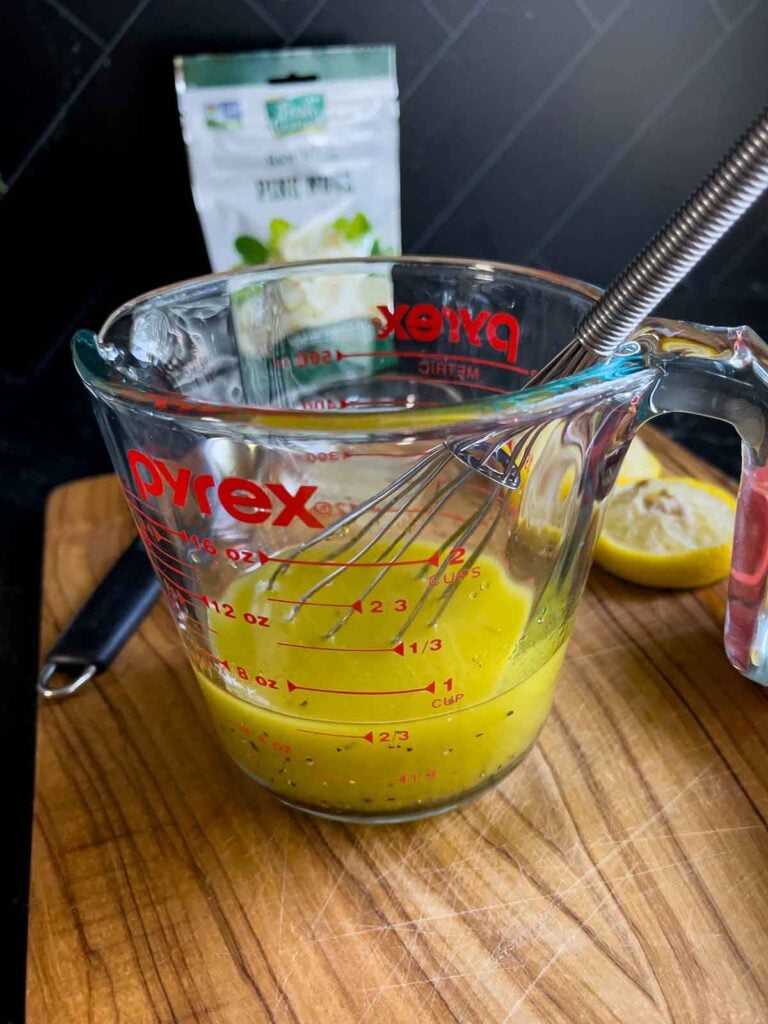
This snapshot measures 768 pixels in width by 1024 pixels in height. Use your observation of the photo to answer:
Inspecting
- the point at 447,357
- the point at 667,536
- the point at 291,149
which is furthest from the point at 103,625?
the point at 291,149

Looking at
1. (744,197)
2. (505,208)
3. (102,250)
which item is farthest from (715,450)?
(744,197)

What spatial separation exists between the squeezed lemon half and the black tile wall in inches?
17.3

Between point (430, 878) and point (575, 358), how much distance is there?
263 millimetres

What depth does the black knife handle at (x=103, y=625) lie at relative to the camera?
1.89 ft

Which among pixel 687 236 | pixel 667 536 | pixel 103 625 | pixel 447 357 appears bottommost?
pixel 103 625

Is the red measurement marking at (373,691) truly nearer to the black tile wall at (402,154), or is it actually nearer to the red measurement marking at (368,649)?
the red measurement marking at (368,649)

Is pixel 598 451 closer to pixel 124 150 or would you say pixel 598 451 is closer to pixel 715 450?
pixel 124 150

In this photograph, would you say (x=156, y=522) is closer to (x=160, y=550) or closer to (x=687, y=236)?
(x=160, y=550)

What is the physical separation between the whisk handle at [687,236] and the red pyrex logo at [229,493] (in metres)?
0.14

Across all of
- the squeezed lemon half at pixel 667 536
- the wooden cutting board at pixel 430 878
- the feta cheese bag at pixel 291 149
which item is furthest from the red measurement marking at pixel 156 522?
the feta cheese bag at pixel 291 149

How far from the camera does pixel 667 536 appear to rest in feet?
2.04

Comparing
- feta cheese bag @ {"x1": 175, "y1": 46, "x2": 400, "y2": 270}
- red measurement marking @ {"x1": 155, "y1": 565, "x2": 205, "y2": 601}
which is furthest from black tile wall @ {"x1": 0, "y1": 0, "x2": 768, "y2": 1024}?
red measurement marking @ {"x1": 155, "y1": 565, "x2": 205, "y2": 601}

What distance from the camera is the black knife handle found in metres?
0.58

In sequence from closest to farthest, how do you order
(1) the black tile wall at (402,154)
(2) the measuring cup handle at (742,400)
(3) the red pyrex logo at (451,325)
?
1. (2) the measuring cup handle at (742,400)
2. (3) the red pyrex logo at (451,325)
3. (1) the black tile wall at (402,154)
